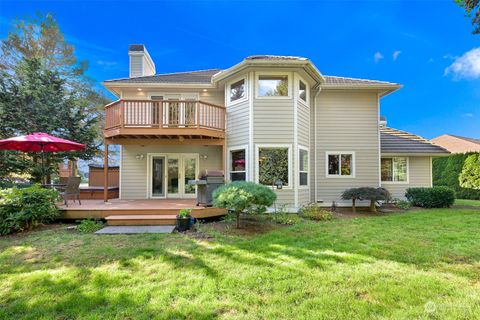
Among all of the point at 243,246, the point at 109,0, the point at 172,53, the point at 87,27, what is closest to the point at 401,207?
the point at 243,246

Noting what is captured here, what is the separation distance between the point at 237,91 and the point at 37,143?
284 inches

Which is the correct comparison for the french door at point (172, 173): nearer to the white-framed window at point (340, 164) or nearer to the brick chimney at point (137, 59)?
the brick chimney at point (137, 59)

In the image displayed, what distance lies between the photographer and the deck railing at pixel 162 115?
8.27 metres

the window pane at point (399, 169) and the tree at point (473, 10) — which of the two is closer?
the tree at point (473, 10)

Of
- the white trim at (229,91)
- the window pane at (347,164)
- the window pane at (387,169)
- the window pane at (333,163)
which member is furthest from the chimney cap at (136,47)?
the window pane at (387,169)

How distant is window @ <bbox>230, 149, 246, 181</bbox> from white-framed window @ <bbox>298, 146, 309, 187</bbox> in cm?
209

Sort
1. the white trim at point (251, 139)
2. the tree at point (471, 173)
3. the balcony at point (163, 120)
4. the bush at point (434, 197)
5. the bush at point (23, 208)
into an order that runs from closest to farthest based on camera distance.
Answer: the bush at point (23, 208) → the balcony at point (163, 120) → the white trim at point (251, 139) → the bush at point (434, 197) → the tree at point (471, 173)

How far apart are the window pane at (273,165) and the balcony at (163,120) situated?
1.84 meters

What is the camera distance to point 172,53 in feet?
60.4

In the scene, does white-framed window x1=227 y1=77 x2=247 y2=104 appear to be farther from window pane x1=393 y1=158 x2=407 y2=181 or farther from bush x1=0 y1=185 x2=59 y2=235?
window pane x1=393 y1=158 x2=407 y2=181

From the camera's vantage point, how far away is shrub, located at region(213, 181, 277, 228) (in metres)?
5.71

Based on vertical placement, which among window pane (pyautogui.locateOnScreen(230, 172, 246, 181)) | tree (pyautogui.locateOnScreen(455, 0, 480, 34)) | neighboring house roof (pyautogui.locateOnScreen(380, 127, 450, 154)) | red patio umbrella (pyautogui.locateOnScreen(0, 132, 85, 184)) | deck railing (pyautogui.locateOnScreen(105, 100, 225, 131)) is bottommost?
window pane (pyautogui.locateOnScreen(230, 172, 246, 181))

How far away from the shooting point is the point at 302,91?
913 centimetres

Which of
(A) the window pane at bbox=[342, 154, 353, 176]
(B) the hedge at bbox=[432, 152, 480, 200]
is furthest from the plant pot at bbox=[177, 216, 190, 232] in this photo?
(B) the hedge at bbox=[432, 152, 480, 200]
